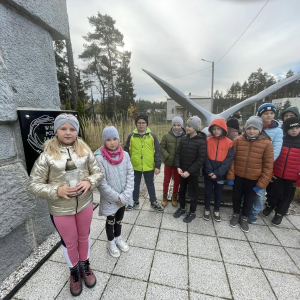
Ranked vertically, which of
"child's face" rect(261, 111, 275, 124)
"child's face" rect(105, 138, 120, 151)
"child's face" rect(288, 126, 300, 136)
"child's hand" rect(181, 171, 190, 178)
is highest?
"child's face" rect(261, 111, 275, 124)

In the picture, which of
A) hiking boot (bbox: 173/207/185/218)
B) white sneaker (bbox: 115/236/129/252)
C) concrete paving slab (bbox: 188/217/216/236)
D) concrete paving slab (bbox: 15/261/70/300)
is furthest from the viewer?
hiking boot (bbox: 173/207/185/218)

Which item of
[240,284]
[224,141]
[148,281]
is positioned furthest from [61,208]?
[224,141]

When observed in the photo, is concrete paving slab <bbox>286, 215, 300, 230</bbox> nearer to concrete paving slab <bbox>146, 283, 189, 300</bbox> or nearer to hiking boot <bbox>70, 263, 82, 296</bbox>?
concrete paving slab <bbox>146, 283, 189, 300</bbox>

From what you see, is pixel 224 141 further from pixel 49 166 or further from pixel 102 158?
pixel 49 166

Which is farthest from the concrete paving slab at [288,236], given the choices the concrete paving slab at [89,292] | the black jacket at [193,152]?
the concrete paving slab at [89,292]

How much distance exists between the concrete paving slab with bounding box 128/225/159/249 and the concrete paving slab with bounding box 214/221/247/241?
0.88 meters

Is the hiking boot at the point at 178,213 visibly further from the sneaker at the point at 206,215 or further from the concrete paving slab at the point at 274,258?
the concrete paving slab at the point at 274,258

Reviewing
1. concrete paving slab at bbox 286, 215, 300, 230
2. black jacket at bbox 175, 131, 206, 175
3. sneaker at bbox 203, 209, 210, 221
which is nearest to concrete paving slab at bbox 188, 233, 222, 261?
sneaker at bbox 203, 209, 210, 221

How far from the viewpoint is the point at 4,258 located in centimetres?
157

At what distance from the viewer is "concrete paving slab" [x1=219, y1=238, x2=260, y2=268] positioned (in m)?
1.77

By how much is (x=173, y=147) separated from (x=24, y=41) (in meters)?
2.22

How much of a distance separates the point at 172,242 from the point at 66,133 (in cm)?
179

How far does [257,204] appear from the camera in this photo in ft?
7.88

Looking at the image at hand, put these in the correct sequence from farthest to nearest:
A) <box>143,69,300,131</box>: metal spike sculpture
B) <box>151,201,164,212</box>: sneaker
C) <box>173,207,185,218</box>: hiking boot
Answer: <box>143,69,300,131</box>: metal spike sculpture → <box>151,201,164,212</box>: sneaker → <box>173,207,185,218</box>: hiking boot
